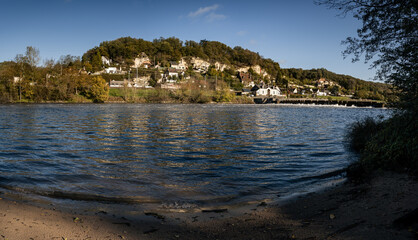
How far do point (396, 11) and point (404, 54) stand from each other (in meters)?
1.33

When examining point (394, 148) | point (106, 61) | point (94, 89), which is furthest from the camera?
point (106, 61)

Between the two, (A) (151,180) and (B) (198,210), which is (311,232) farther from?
(A) (151,180)

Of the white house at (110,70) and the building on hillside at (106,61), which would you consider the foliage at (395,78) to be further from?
the building on hillside at (106,61)

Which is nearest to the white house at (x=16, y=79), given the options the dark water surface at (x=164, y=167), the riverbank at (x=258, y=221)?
the dark water surface at (x=164, y=167)

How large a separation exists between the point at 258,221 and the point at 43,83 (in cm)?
9753

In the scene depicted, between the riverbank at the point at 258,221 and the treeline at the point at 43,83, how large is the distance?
87735mm

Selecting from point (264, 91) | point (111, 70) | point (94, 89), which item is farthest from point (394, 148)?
point (111, 70)

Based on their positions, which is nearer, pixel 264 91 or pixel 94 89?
pixel 94 89

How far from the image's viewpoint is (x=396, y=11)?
26.1 ft

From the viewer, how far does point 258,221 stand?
6.55m

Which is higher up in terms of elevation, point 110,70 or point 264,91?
point 110,70

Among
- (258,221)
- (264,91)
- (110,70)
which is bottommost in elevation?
(258,221)

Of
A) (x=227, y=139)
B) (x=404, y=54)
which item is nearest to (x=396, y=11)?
(x=404, y=54)

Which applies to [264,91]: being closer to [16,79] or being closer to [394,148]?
[16,79]
